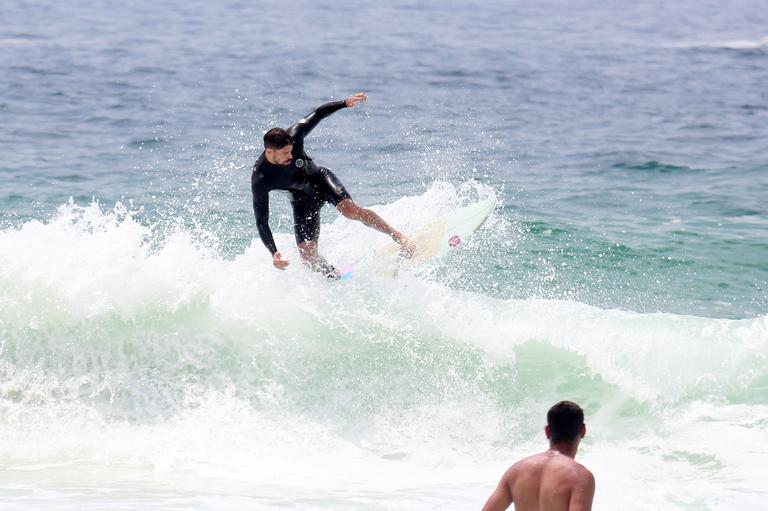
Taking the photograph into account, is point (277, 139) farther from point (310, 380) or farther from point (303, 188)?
point (310, 380)

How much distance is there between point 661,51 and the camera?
29.8 metres

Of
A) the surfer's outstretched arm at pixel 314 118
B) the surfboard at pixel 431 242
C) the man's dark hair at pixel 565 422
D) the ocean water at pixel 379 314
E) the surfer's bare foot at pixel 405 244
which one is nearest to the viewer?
the man's dark hair at pixel 565 422

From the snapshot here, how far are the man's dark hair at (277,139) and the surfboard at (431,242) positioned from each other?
151cm

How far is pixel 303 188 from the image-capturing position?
29.2ft

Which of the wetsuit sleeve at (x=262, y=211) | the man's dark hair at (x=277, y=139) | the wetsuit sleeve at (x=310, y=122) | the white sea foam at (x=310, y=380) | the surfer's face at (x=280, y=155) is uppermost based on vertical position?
the wetsuit sleeve at (x=310, y=122)

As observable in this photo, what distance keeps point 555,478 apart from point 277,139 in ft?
14.2

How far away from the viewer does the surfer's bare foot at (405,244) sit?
914cm

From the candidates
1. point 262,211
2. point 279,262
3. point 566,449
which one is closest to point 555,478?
point 566,449

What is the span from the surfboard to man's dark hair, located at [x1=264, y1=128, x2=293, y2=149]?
1513mm

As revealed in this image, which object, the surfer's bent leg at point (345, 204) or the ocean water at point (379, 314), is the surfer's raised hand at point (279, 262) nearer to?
the surfer's bent leg at point (345, 204)

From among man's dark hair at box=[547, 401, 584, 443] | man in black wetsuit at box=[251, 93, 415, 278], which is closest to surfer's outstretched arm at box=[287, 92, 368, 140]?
man in black wetsuit at box=[251, 93, 415, 278]

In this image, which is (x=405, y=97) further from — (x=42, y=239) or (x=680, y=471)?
(x=680, y=471)

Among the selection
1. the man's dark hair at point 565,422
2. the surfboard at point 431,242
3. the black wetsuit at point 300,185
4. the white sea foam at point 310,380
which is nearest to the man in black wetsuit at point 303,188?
the black wetsuit at point 300,185

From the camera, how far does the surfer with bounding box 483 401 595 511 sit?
451 cm
